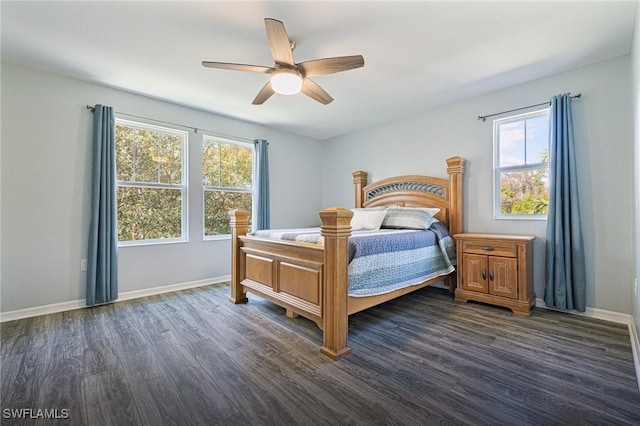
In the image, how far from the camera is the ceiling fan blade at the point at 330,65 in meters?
2.10

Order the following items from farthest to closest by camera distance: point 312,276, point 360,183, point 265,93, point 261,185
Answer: point 360,183, point 261,185, point 265,93, point 312,276

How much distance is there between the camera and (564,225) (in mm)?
2826

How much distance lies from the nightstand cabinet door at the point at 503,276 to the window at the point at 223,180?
3659 millimetres

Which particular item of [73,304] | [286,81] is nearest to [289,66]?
[286,81]

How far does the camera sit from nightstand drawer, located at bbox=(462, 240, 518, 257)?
9.52 ft

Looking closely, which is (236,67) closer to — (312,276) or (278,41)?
(278,41)

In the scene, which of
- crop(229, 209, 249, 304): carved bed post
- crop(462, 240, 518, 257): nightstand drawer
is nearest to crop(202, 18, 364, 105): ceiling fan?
crop(229, 209, 249, 304): carved bed post

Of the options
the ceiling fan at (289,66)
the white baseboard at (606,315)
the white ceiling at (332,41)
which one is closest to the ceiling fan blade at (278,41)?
the ceiling fan at (289,66)

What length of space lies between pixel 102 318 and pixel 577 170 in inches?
201

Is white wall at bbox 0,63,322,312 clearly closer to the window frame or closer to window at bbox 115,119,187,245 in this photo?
window at bbox 115,119,187,245

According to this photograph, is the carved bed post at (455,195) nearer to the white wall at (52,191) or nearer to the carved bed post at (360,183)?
the carved bed post at (360,183)

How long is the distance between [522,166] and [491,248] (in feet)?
3.73

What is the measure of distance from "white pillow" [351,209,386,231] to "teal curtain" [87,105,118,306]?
9.56 ft

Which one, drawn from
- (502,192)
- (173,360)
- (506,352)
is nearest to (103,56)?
(173,360)
